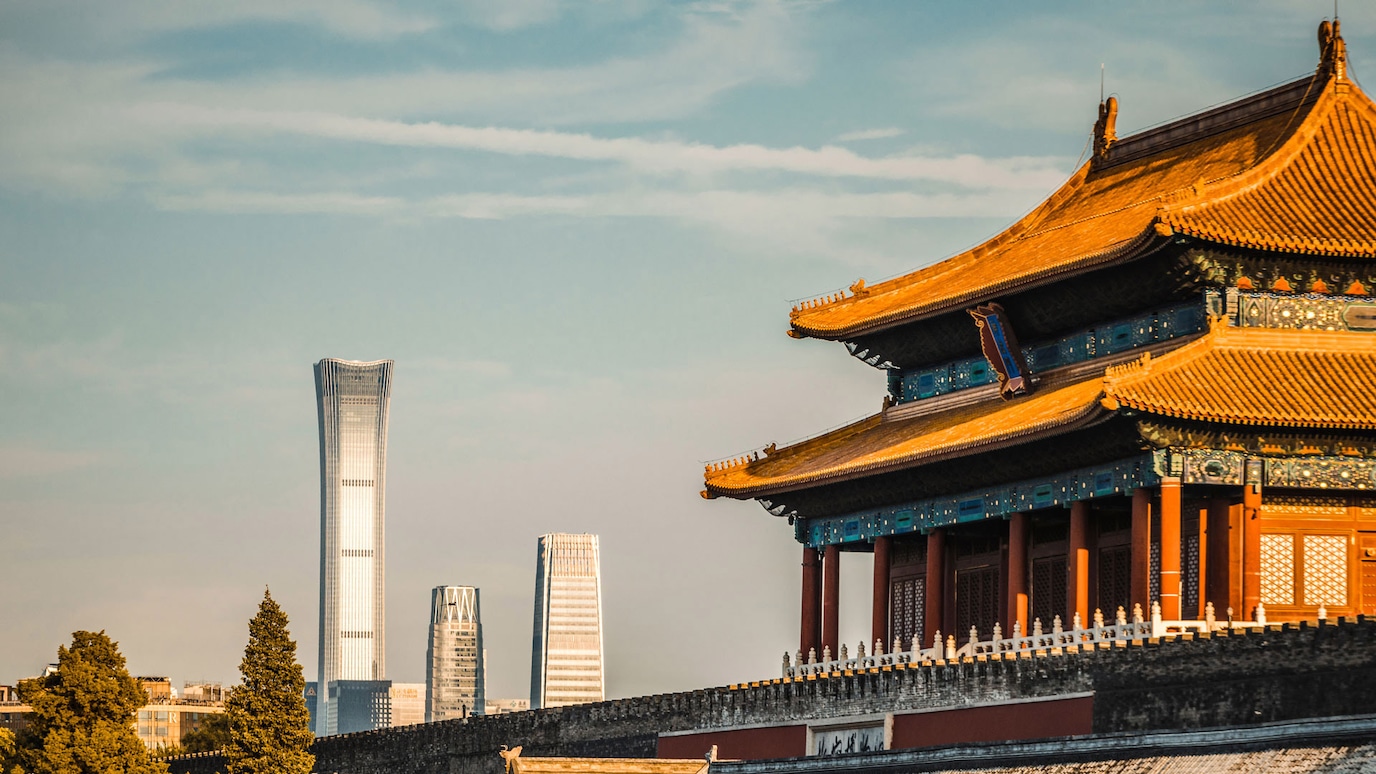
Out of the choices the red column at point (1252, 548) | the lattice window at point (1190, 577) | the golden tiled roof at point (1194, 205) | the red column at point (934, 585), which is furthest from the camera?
the red column at point (934, 585)

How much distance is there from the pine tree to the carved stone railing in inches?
574

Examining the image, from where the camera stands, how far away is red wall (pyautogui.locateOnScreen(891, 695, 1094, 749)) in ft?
130

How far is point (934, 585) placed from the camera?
52.2m

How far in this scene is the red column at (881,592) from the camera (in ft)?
178

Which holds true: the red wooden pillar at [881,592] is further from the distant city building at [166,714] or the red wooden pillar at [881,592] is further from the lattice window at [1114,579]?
the distant city building at [166,714]

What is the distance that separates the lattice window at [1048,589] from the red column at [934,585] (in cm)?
252

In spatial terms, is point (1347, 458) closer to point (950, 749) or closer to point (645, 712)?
point (950, 749)

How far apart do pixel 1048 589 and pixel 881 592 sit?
5367 millimetres

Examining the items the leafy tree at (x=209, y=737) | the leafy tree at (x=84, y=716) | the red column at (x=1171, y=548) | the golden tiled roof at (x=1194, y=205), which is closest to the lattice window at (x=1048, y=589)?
the red column at (x=1171, y=548)

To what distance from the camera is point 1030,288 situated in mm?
51031

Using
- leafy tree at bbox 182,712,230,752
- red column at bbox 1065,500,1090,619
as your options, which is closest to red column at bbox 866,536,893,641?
red column at bbox 1065,500,1090,619

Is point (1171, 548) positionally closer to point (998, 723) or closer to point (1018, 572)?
point (998, 723)

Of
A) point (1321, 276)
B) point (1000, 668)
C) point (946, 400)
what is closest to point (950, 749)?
point (1000, 668)

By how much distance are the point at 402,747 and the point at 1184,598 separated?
23.6 m
